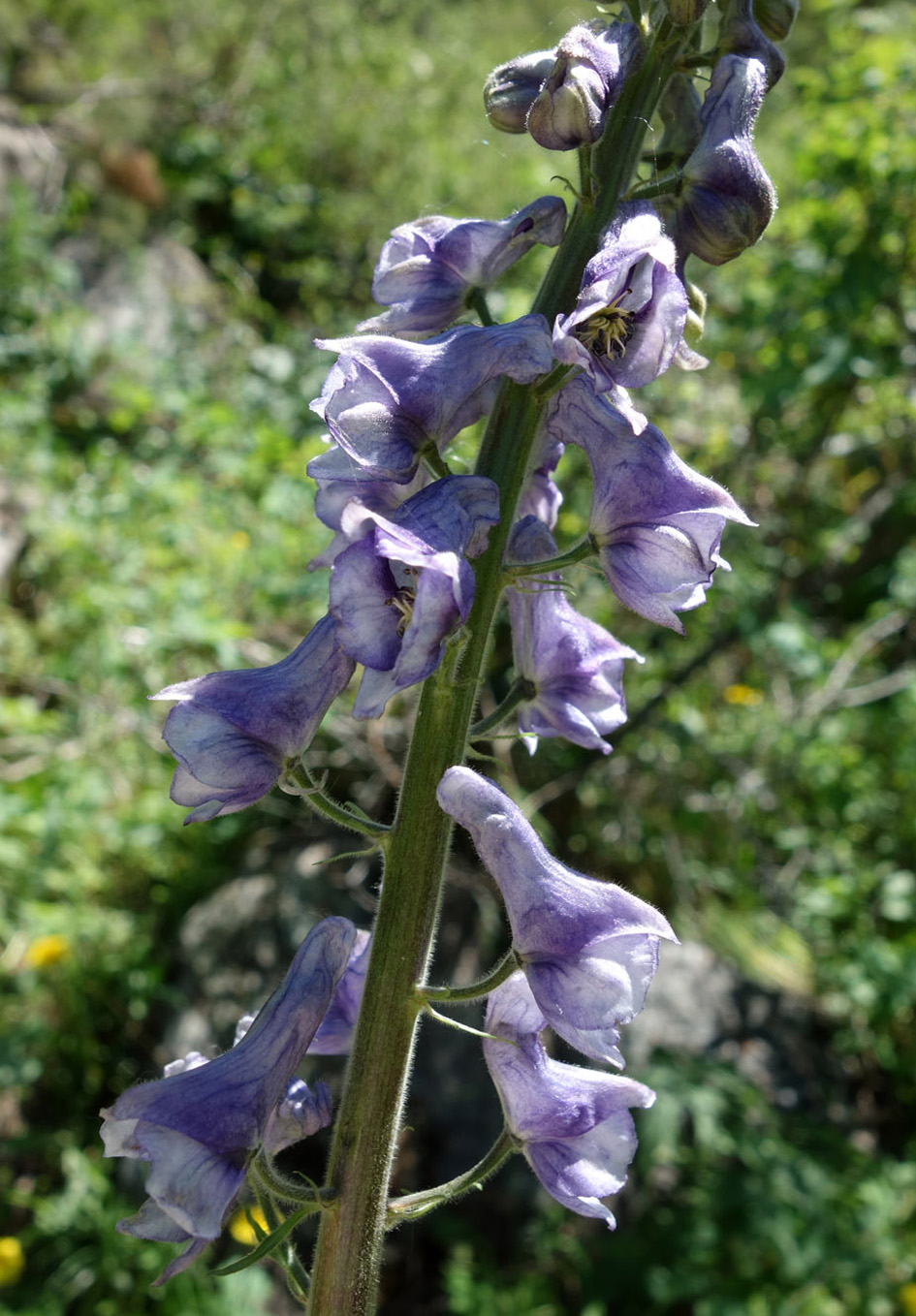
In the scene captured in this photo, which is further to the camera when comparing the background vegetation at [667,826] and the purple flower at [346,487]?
the background vegetation at [667,826]

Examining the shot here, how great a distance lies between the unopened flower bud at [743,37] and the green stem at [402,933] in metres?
0.27

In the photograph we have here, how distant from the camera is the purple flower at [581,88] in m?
1.24

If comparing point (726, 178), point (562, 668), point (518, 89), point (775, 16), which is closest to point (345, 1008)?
point (562, 668)

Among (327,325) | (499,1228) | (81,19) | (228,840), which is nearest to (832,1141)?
(499,1228)

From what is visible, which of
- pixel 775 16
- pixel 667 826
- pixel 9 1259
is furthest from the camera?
pixel 667 826

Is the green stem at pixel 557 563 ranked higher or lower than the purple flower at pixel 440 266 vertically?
lower

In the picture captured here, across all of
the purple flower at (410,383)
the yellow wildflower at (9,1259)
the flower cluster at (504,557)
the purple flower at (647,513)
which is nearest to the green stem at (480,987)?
the flower cluster at (504,557)

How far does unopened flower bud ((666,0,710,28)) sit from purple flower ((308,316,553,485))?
0.40 meters

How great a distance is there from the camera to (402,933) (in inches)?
49.6

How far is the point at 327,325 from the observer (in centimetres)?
825

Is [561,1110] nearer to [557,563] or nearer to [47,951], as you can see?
[557,563]

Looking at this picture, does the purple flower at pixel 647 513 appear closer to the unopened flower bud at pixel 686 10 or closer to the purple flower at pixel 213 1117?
the unopened flower bud at pixel 686 10

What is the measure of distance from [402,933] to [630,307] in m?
0.75

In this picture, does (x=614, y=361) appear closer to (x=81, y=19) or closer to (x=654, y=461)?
(x=654, y=461)
